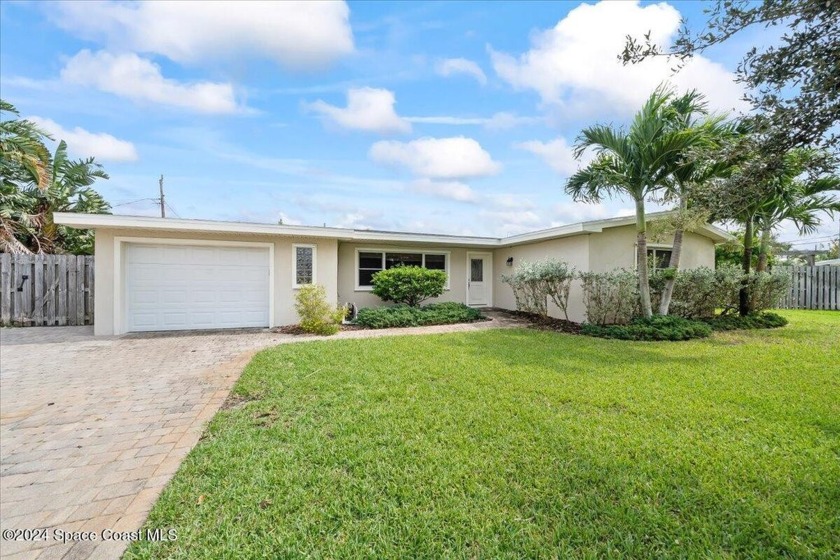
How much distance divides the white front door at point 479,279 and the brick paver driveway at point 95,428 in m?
9.05

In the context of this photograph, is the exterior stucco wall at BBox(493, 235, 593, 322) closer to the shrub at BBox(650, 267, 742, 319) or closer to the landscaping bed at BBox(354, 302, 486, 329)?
the shrub at BBox(650, 267, 742, 319)

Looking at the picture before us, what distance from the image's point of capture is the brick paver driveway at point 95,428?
94.7 inches

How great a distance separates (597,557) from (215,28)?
8981mm

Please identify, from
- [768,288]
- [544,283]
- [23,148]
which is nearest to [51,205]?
[23,148]

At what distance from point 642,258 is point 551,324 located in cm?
290

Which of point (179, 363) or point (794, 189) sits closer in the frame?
point (179, 363)

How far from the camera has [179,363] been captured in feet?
20.5

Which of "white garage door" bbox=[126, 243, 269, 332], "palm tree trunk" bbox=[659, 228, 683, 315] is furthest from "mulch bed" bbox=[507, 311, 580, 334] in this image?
"white garage door" bbox=[126, 243, 269, 332]

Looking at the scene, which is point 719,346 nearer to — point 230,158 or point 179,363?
point 179,363

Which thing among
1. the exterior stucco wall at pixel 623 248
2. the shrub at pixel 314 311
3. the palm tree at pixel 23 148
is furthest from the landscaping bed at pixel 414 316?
the palm tree at pixel 23 148

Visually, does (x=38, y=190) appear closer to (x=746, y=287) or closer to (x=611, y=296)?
(x=611, y=296)

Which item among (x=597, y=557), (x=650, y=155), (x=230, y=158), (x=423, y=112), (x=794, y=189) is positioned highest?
(x=423, y=112)

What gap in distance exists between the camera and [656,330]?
8.53 meters

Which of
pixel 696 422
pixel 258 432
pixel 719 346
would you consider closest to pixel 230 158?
pixel 258 432
